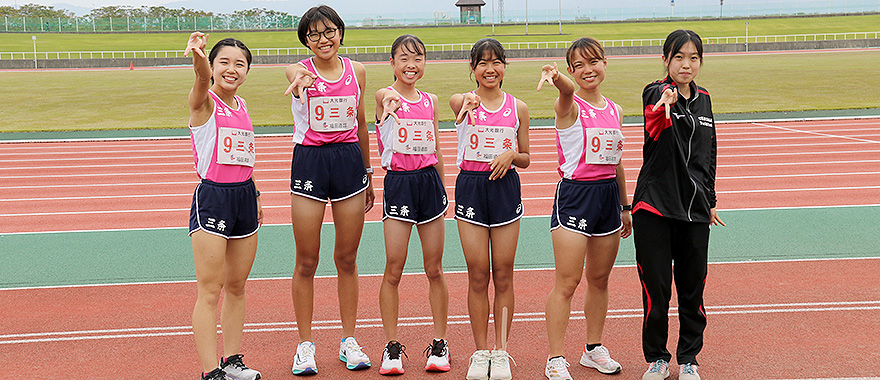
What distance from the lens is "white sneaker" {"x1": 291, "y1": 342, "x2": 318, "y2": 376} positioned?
4.25 metres

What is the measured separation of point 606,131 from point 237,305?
2377mm

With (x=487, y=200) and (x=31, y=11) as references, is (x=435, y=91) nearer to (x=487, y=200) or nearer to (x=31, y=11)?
(x=487, y=200)

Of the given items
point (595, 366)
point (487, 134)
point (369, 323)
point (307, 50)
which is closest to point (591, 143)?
point (487, 134)

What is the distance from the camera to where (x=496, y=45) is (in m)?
4.19

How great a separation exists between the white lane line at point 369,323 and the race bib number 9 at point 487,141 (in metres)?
1.48

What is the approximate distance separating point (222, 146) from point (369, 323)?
6.05 feet

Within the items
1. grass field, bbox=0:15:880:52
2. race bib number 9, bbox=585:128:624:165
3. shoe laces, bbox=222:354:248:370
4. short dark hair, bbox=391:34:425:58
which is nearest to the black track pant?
race bib number 9, bbox=585:128:624:165

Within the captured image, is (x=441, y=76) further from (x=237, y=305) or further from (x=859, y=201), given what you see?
(x=237, y=305)

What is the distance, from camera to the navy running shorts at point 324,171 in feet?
14.1

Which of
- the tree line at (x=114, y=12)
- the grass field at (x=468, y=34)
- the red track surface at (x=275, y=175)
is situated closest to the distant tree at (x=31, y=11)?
the tree line at (x=114, y=12)

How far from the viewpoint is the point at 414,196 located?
4.35m

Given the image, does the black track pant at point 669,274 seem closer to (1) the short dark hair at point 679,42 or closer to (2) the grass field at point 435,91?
(1) the short dark hair at point 679,42

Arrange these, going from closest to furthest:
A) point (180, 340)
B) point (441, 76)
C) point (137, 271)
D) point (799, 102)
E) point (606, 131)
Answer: point (606, 131), point (180, 340), point (137, 271), point (799, 102), point (441, 76)

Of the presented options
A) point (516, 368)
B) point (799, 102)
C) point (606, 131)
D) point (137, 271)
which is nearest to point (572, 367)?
point (516, 368)
